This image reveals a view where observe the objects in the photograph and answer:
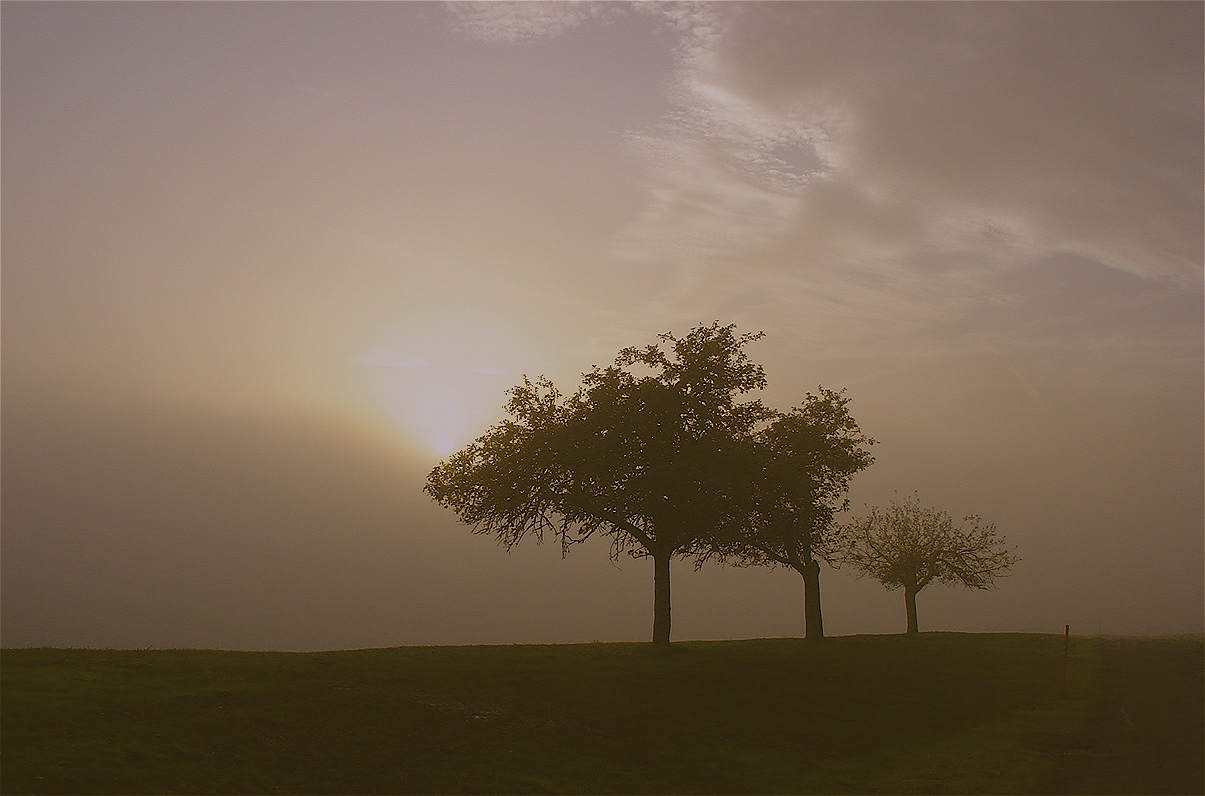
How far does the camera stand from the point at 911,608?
7181 centimetres

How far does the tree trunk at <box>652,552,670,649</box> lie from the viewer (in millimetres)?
47562

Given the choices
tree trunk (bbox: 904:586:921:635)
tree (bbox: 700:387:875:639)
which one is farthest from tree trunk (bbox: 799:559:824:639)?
tree trunk (bbox: 904:586:921:635)

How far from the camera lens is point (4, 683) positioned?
2811 cm

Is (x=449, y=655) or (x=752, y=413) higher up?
(x=752, y=413)

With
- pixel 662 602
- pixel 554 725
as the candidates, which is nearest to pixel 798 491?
pixel 662 602

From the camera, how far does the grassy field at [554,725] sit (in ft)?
81.7

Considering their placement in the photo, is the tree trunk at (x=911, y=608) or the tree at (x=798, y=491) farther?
the tree trunk at (x=911, y=608)

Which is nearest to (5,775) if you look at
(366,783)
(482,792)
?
(366,783)

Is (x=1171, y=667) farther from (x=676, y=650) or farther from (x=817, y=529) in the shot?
(x=676, y=650)

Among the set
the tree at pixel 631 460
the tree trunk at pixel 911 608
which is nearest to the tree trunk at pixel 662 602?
the tree at pixel 631 460

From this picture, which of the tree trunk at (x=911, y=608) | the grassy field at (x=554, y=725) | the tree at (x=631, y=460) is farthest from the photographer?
the tree trunk at (x=911, y=608)

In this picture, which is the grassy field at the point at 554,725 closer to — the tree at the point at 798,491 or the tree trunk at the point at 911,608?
the tree at the point at 798,491

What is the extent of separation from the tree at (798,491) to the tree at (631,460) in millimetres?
1934

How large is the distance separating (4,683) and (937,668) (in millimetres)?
43371
